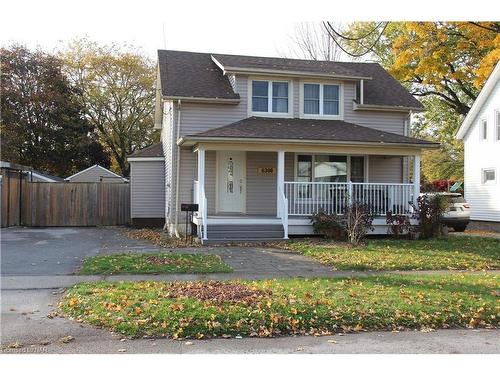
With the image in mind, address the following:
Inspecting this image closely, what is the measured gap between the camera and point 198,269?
Answer: 10984mm

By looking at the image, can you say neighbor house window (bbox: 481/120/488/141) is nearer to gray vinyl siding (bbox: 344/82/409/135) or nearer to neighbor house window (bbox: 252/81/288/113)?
gray vinyl siding (bbox: 344/82/409/135)

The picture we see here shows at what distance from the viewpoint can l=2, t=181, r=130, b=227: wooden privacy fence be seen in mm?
24031

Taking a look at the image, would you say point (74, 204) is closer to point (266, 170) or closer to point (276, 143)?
point (266, 170)

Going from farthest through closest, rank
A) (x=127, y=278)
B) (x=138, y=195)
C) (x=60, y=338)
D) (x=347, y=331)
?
(x=138, y=195) < (x=127, y=278) < (x=347, y=331) < (x=60, y=338)

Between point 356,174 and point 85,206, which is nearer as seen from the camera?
point 356,174

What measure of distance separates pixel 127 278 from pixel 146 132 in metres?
35.0

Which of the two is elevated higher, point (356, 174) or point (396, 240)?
point (356, 174)

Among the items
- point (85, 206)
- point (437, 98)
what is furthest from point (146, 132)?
point (437, 98)

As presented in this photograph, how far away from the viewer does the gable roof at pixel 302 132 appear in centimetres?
1692

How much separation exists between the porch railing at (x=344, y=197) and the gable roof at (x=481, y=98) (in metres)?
8.70

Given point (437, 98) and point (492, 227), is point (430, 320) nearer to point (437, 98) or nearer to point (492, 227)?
point (492, 227)

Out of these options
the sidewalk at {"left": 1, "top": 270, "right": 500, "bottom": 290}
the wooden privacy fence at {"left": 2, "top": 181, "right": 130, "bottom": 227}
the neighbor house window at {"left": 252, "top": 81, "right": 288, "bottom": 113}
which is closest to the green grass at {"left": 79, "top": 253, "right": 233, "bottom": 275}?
the sidewalk at {"left": 1, "top": 270, "right": 500, "bottom": 290}

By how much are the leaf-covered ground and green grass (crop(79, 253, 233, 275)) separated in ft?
4.50

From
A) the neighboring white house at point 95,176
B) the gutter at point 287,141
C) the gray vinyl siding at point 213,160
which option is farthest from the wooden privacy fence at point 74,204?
the neighboring white house at point 95,176
